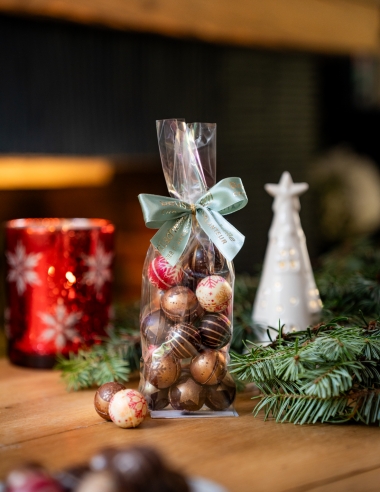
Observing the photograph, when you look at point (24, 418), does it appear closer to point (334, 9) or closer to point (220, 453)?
point (220, 453)

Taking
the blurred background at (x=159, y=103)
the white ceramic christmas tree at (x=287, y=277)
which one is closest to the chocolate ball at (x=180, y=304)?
the white ceramic christmas tree at (x=287, y=277)

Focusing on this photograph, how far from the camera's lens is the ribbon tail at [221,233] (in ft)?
1.88

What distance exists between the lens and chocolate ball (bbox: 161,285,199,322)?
1.84 ft

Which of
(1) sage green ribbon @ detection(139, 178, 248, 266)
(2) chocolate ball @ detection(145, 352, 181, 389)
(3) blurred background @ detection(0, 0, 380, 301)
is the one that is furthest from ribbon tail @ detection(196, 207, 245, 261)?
(3) blurred background @ detection(0, 0, 380, 301)

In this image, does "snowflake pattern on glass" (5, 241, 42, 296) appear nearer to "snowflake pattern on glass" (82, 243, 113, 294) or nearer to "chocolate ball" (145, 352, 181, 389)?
"snowflake pattern on glass" (82, 243, 113, 294)

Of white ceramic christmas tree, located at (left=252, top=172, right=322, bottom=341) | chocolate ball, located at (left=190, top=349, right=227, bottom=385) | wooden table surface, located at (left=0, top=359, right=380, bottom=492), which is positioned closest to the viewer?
wooden table surface, located at (left=0, top=359, right=380, bottom=492)

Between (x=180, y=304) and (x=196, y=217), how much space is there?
0.28ft

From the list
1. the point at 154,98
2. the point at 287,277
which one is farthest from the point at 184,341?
the point at 154,98

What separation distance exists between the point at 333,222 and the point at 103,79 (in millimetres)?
957

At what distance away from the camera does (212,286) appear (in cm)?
56

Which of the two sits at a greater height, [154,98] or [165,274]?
[154,98]

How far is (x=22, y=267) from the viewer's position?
0.74m

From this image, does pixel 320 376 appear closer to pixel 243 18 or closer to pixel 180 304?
pixel 180 304

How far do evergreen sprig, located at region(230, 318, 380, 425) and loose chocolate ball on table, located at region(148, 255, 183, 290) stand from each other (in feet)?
0.30
